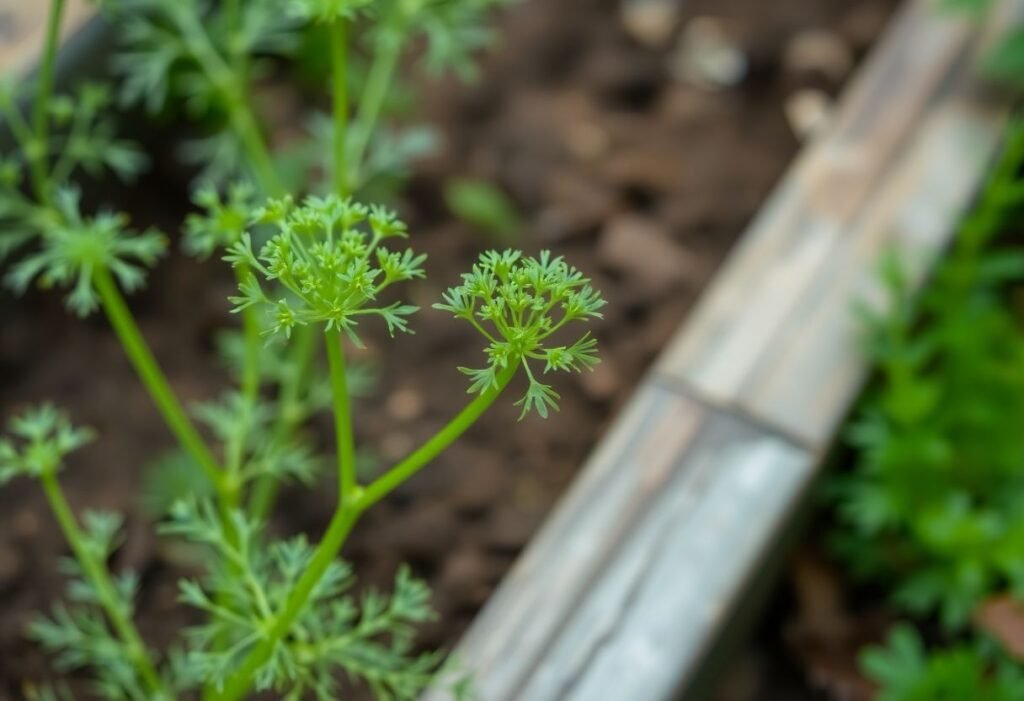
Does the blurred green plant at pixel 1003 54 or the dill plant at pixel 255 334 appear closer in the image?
the dill plant at pixel 255 334

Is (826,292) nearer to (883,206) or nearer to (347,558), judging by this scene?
(883,206)

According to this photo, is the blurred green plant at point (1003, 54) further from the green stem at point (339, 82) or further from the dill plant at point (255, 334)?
the green stem at point (339, 82)

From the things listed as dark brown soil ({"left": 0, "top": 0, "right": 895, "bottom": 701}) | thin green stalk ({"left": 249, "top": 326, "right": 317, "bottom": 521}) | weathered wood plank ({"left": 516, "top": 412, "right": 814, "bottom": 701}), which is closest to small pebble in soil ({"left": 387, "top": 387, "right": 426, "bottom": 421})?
dark brown soil ({"left": 0, "top": 0, "right": 895, "bottom": 701})

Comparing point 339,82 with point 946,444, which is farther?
point 946,444

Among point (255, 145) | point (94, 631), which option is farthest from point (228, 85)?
point (94, 631)

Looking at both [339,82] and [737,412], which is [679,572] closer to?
[737,412]

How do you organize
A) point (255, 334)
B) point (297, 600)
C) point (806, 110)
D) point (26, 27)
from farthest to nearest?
point (806, 110), point (26, 27), point (255, 334), point (297, 600)

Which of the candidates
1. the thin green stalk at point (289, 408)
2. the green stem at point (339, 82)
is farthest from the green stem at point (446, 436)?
the thin green stalk at point (289, 408)
